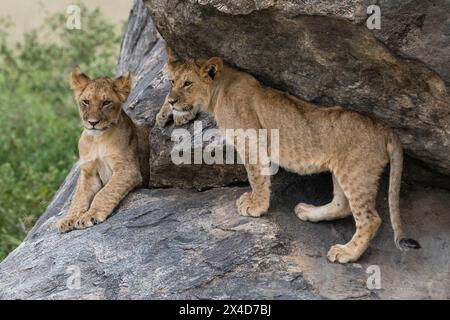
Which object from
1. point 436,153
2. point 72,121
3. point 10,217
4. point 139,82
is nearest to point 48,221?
point 139,82

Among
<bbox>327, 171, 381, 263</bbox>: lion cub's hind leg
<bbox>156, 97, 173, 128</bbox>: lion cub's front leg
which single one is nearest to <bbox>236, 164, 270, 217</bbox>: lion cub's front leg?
<bbox>327, 171, 381, 263</bbox>: lion cub's hind leg

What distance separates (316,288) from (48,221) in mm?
2711

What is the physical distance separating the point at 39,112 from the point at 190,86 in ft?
21.4

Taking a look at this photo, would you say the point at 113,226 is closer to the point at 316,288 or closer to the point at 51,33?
the point at 316,288

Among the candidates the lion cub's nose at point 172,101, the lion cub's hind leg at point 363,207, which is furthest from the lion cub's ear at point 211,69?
the lion cub's hind leg at point 363,207

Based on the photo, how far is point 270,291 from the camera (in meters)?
5.64

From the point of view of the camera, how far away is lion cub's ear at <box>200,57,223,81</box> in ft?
21.0

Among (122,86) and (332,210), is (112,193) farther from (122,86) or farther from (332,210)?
(332,210)

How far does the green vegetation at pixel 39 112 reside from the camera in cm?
1008

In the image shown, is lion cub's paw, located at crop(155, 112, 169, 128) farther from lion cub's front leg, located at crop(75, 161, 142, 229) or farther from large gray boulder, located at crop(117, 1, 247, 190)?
lion cub's front leg, located at crop(75, 161, 142, 229)

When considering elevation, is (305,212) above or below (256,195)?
below

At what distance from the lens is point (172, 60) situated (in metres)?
6.82

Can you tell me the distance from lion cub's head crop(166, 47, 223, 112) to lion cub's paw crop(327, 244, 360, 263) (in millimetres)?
1478

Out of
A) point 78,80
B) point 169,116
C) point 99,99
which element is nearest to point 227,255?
point 169,116
